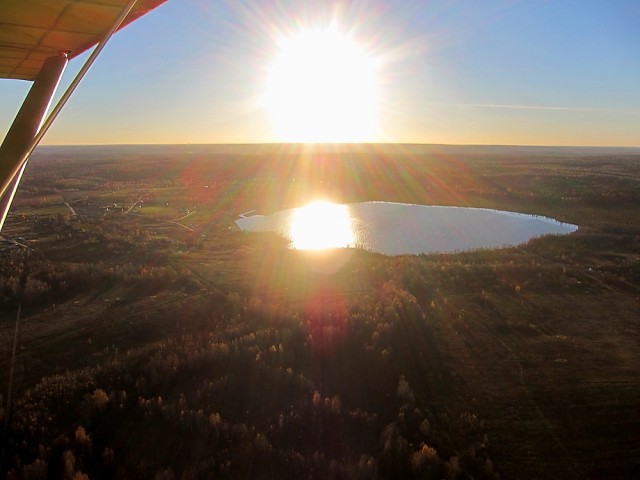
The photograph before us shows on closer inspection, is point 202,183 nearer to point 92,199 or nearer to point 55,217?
point 92,199

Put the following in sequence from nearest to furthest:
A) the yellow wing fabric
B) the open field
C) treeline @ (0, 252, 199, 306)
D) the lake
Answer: the yellow wing fabric → the open field → treeline @ (0, 252, 199, 306) → the lake

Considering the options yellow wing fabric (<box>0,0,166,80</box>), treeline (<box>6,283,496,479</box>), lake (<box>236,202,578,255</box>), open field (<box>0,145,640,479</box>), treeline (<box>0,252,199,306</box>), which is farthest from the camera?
lake (<box>236,202,578,255</box>)

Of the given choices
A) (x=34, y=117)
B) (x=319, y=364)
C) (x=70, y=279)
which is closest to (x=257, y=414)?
(x=319, y=364)

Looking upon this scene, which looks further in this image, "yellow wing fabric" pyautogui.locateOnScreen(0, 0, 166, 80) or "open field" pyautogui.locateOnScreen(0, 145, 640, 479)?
"open field" pyautogui.locateOnScreen(0, 145, 640, 479)

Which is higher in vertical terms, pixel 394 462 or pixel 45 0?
pixel 45 0

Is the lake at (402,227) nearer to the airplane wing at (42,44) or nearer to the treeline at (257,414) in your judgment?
the treeline at (257,414)

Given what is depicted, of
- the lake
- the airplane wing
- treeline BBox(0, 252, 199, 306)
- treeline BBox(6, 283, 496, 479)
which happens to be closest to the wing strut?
the airplane wing

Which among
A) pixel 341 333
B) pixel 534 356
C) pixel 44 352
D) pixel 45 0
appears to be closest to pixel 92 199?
pixel 44 352

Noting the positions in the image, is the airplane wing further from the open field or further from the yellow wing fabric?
the open field
